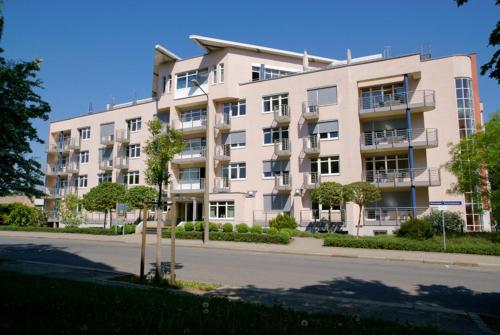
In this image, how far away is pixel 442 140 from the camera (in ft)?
99.5

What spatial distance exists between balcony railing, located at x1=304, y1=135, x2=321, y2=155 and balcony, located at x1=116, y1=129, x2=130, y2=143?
2186 cm

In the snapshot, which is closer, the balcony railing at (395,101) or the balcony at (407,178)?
the balcony at (407,178)

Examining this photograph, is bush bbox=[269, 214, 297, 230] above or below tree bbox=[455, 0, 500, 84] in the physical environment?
below

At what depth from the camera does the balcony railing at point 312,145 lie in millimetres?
32031

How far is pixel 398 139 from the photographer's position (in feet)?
100

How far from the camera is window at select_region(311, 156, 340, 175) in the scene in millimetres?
31828

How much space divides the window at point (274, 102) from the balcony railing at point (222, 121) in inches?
151

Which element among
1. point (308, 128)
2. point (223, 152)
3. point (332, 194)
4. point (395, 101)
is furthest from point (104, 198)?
point (395, 101)

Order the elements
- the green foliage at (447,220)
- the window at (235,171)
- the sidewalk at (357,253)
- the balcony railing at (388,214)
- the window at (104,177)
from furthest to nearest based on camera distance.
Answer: the window at (104,177), the window at (235,171), the balcony railing at (388,214), the green foliage at (447,220), the sidewalk at (357,253)

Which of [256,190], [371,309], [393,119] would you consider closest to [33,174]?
[371,309]

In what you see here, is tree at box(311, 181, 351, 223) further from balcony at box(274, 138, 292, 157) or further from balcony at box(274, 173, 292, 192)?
balcony at box(274, 138, 292, 157)

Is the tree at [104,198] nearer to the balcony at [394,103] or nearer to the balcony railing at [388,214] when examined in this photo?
the balcony railing at [388,214]

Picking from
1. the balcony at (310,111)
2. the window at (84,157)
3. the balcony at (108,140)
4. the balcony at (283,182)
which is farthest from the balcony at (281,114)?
the window at (84,157)

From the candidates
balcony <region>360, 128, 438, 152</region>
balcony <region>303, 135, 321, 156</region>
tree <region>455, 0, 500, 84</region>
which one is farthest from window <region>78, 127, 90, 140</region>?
tree <region>455, 0, 500, 84</region>
